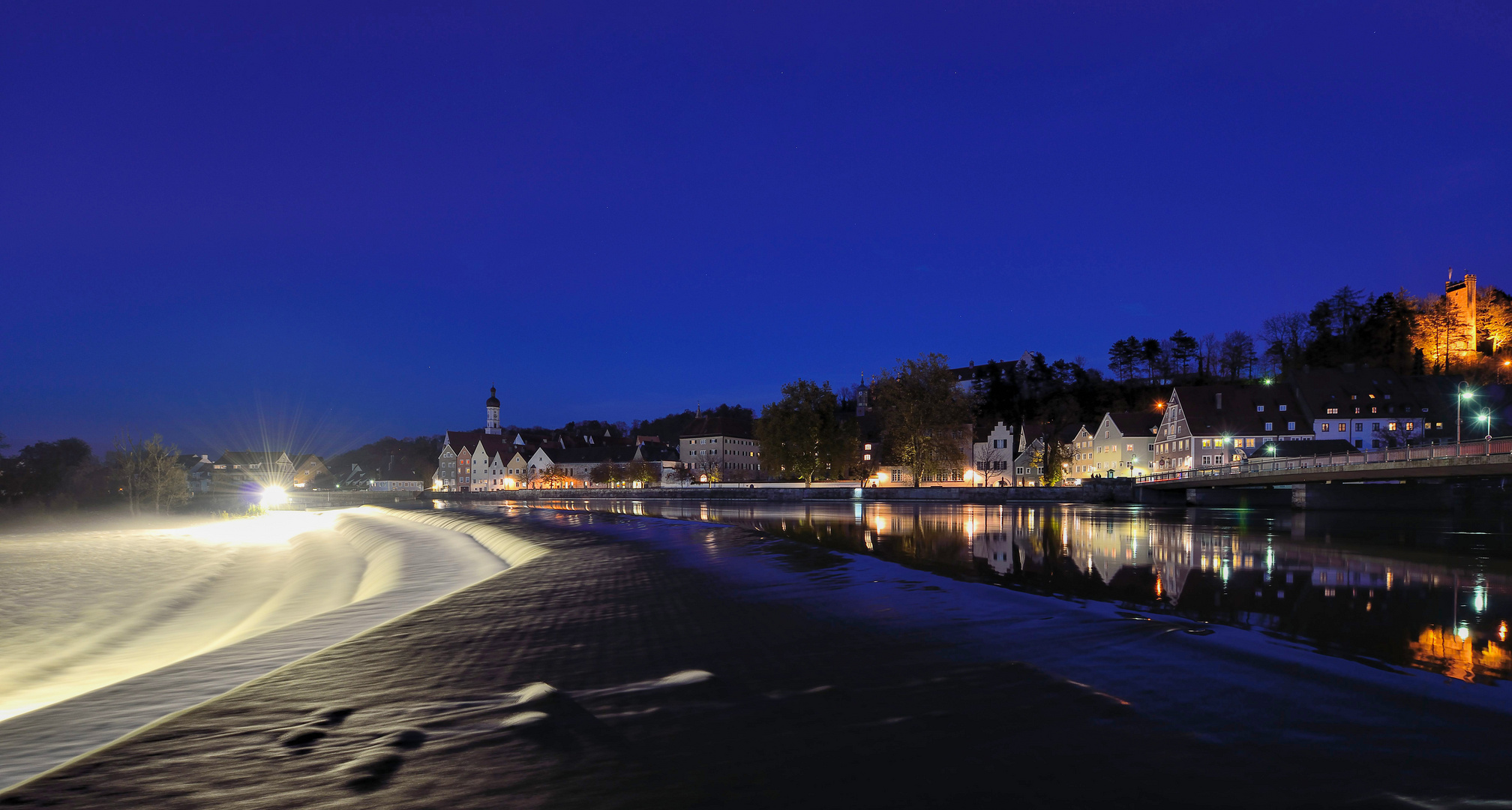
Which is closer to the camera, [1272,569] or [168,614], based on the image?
[1272,569]

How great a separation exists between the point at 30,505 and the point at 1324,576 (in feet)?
235

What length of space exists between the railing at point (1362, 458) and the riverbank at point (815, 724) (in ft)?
103

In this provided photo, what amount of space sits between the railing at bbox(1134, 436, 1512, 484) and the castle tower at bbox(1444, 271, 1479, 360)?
2860 inches

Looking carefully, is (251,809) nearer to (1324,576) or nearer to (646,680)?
(646,680)

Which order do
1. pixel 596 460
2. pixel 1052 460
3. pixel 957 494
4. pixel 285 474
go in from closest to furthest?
pixel 957 494
pixel 1052 460
pixel 596 460
pixel 285 474

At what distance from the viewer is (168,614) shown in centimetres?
1477

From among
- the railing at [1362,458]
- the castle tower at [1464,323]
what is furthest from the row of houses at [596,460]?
the castle tower at [1464,323]

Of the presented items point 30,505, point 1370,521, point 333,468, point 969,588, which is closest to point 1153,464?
point 1370,521

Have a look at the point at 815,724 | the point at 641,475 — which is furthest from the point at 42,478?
the point at 815,724

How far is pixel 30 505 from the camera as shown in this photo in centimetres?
5300

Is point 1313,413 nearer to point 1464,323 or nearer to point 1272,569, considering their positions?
point 1464,323

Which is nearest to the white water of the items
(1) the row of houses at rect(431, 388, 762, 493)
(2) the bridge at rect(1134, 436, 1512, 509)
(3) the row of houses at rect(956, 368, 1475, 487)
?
(2) the bridge at rect(1134, 436, 1512, 509)

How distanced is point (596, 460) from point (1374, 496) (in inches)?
3923

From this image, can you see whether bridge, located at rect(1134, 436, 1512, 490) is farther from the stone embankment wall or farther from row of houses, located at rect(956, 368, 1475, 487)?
row of houses, located at rect(956, 368, 1475, 487)
